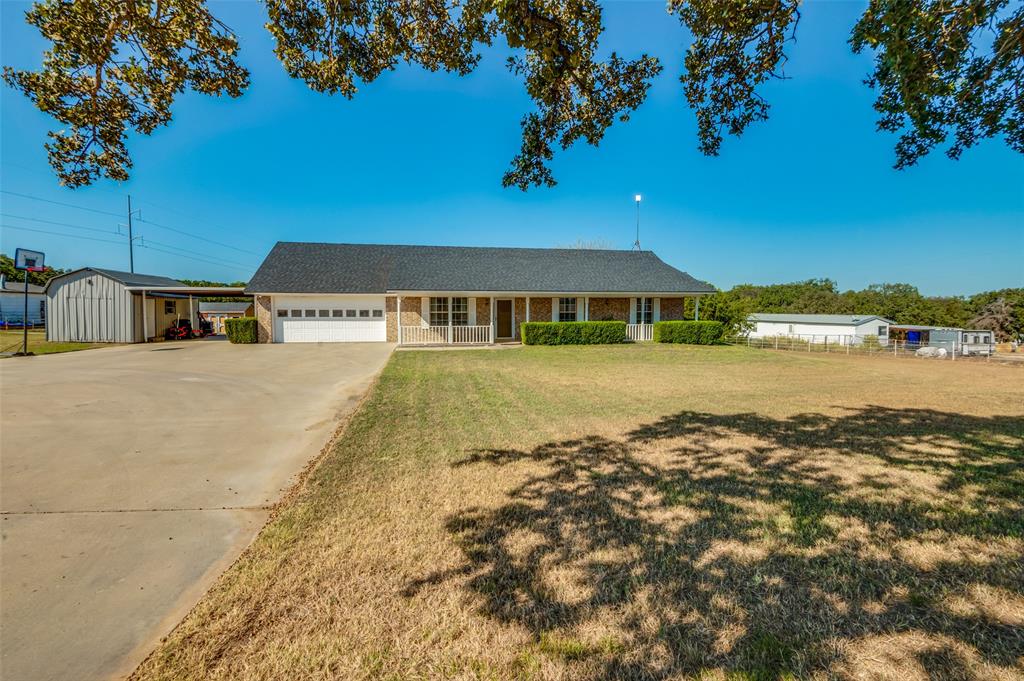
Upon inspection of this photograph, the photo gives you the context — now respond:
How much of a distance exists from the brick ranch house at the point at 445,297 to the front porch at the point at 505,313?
0.16 ft

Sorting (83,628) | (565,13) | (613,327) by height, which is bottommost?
(83,628)

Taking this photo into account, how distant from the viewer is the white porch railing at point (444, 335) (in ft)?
63.4

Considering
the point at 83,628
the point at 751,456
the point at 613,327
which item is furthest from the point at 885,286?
the point at 83,628

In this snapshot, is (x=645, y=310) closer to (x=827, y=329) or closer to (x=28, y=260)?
(x=28, y=260)

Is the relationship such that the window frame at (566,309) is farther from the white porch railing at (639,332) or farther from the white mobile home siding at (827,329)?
the white mobile home siding at (827,329)

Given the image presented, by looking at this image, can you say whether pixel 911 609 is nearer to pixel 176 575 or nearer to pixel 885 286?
pixel 176 575

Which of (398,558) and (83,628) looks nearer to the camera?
(83,628)

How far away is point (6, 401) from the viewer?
23.9 feet

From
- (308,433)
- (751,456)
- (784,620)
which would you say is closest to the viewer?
(784,620)

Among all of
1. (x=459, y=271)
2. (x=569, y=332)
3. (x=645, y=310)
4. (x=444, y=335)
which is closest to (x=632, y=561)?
(x=569, y=332)

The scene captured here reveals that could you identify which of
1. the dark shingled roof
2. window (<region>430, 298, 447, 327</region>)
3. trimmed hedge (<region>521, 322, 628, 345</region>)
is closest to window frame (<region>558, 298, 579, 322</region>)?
the dark shingled roof

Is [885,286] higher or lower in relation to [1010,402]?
higher

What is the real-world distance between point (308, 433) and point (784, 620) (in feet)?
17.9

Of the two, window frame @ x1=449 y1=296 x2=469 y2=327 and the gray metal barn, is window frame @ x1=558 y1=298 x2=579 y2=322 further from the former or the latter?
the gray metal barn
